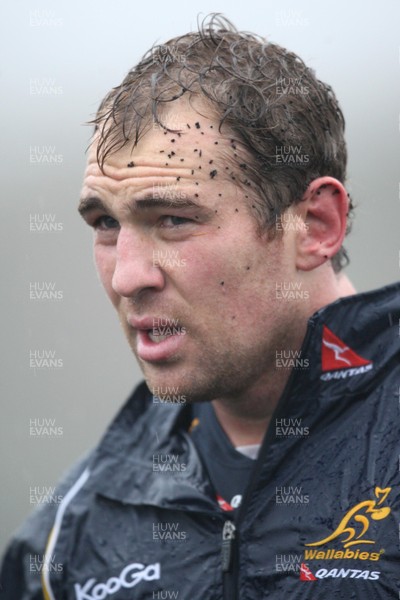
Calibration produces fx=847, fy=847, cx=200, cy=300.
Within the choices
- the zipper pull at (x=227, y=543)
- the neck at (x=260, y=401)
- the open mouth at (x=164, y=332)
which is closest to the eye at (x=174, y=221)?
the open mouth at (x=164, y=332)

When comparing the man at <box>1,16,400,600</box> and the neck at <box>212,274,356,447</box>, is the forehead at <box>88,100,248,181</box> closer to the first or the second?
the man at <box>1,16,400,600</box>

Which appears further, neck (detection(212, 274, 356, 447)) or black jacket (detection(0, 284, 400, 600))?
neck (detection(212, 274, 356, 447))

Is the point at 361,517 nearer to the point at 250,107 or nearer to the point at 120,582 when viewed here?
the point at 120,582

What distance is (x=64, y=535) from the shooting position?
3299 mm

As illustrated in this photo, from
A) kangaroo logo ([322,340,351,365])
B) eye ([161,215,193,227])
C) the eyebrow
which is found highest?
the eyebrow

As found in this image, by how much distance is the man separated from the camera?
8.96 ft

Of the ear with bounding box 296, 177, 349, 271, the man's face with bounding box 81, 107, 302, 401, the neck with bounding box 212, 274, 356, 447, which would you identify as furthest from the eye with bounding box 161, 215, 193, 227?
the neck with bounding box 212, 274, 356, 447

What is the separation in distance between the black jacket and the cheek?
670 mm

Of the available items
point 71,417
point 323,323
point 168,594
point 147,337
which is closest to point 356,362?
point 323,323

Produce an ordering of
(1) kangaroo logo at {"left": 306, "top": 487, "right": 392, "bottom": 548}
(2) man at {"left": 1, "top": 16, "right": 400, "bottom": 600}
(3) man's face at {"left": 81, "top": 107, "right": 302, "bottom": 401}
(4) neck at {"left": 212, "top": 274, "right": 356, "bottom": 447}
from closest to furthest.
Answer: (1) kangaroo logo at {"left": 306, "top": 487, "right": 392, "bottom": 548}
(2) man at {"left": 1, "top": 16, "right": 400, "bottom": 600}
(3) man's face at {"left": 81, "top": 107, "right": 302, "bottom": 401}
(4) neck at {"left": 212, "top": 274, "right": 356, "bottom": 447}

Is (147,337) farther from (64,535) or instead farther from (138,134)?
(64,535)

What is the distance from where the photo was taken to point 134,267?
2832mm

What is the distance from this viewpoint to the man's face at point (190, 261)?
9.36ft

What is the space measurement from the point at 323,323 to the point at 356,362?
0.17 m
